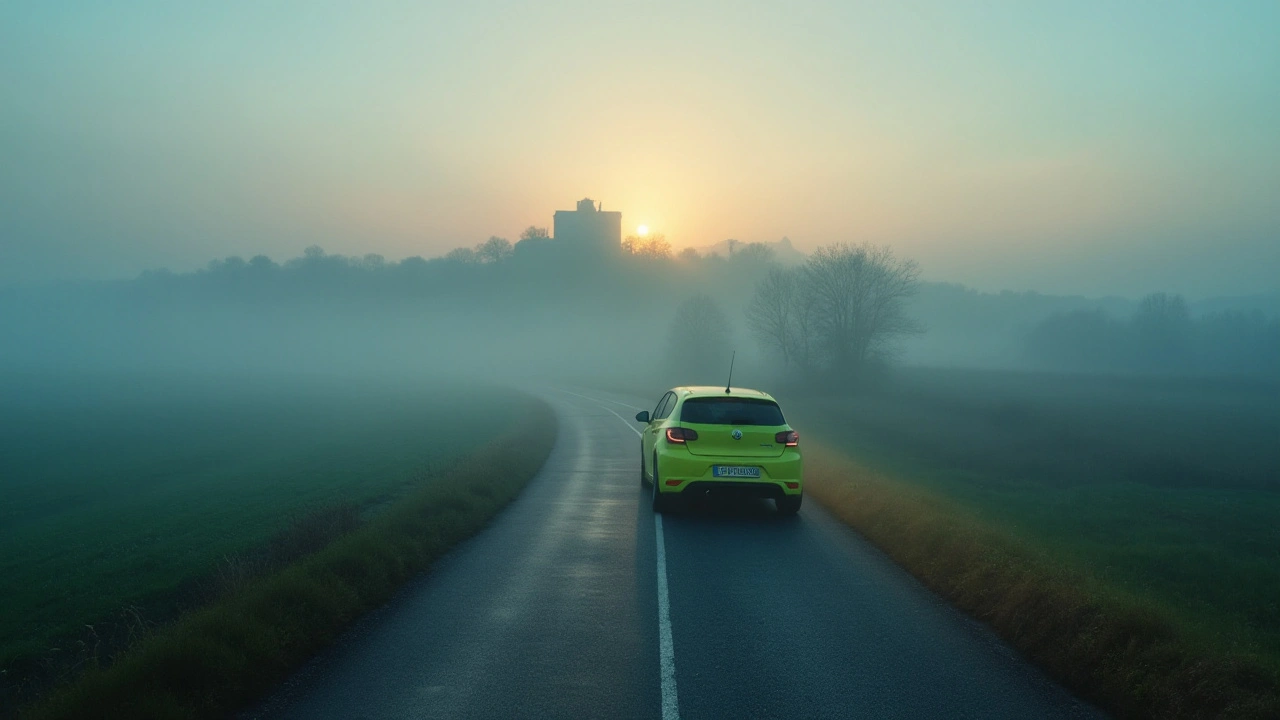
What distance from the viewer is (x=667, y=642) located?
6.57 m

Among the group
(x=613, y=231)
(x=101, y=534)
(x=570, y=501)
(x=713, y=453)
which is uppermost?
(x=613, y=231)

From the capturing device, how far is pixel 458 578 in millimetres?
8906

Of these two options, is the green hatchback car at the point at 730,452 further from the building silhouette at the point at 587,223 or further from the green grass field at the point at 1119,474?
the building silhouette at the point at 587,223

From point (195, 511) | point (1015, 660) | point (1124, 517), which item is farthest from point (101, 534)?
point (1124, 517)

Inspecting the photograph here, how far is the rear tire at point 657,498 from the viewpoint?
1272 cm

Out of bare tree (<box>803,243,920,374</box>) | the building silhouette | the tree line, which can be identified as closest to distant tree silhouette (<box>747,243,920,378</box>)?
bare tree (<box>803,243,920,374</box>)

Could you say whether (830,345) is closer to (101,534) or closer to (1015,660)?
(101,534)

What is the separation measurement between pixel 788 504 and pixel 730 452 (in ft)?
4.67

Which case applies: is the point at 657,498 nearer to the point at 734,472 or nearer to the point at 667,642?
the point at 734,472

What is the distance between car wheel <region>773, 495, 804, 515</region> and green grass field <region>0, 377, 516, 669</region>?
25.7 ft

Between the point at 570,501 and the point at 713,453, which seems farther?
the point at 570,501

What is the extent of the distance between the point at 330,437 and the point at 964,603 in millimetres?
34375

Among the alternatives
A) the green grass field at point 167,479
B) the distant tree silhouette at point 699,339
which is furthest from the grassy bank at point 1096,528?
the distant tree silhouette at point 699,339

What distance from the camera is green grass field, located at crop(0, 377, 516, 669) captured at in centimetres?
1285
